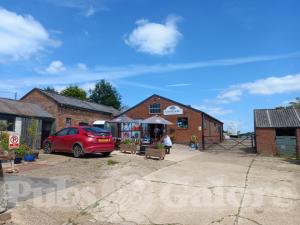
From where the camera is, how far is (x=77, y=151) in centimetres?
1447

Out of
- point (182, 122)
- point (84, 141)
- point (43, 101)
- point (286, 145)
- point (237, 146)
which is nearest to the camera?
point (84, 141)

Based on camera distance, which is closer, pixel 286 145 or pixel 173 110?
pixel 286 145

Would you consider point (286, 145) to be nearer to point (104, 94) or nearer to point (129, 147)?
point (129, 147)

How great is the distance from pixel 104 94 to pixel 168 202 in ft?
185

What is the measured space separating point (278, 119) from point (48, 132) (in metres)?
19.2

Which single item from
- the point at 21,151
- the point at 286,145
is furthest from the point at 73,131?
the point at 286,145

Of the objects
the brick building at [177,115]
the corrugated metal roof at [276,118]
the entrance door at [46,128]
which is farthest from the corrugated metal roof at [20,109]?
the corrugated metal roof at [276,118]

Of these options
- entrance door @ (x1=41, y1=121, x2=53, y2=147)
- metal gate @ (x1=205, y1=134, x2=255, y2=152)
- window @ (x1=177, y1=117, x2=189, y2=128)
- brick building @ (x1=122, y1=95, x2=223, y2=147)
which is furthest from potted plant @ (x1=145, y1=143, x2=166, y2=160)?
window @ (x1=177, y1=117, x2=189, y2=128)

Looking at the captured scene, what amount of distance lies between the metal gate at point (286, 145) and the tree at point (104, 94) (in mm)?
43511

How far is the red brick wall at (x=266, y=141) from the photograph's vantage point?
21.5 metres

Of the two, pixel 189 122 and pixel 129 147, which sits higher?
pixel 189 122

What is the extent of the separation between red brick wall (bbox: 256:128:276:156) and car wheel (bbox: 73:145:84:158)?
45.6 feet

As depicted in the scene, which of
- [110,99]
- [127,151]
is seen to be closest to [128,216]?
[127,151]

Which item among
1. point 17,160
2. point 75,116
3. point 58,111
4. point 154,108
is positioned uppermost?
point 154,108
